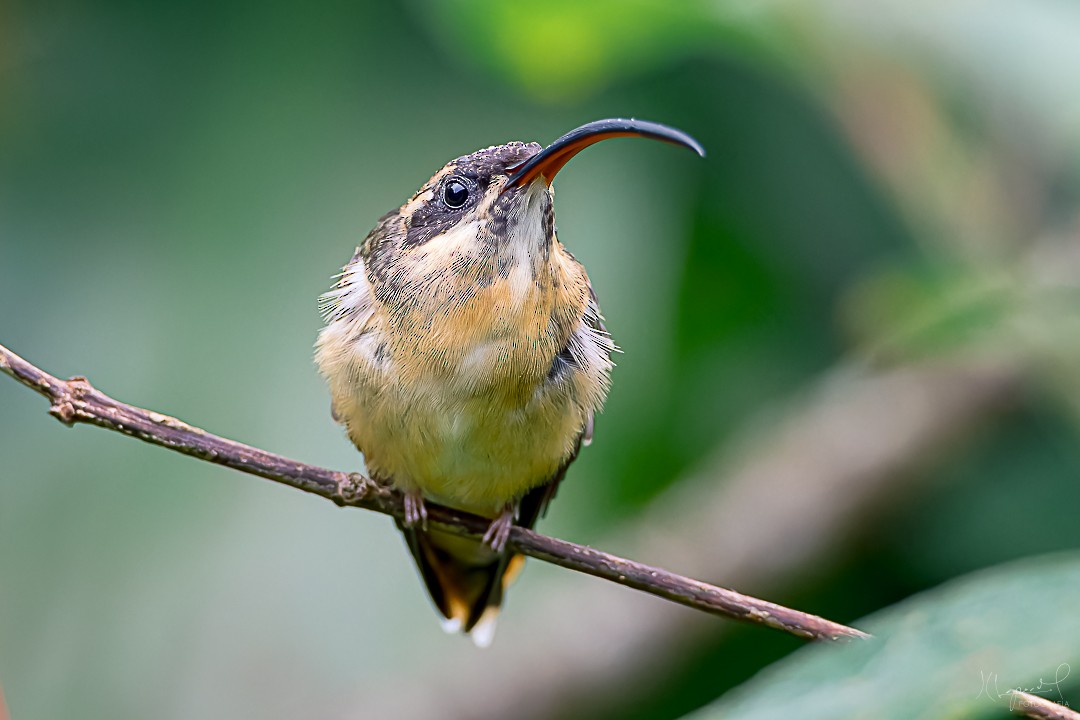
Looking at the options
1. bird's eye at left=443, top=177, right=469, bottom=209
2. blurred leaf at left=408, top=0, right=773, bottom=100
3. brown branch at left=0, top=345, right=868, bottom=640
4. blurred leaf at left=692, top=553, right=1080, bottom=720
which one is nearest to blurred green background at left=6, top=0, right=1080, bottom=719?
blurred leaf at left=408, top=0, right=773, bottom=100

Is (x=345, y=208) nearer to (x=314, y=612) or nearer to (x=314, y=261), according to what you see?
(x=314, y=261)

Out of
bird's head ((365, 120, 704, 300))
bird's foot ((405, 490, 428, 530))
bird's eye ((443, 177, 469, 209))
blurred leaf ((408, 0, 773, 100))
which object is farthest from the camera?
blurred leaf ((408, 0, 773, 100))

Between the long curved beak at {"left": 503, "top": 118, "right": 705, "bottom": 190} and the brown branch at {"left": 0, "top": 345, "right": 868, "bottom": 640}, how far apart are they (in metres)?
0.79

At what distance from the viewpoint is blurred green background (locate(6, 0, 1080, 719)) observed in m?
3.56

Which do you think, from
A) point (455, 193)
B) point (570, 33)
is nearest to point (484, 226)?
point (455, 193)

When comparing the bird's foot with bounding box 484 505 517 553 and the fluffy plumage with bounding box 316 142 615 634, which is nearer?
the fluffy plumage with bounding box 316 142 615 634

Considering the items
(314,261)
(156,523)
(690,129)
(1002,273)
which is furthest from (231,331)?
(1002,273)

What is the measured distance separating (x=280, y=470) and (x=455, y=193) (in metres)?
0.89

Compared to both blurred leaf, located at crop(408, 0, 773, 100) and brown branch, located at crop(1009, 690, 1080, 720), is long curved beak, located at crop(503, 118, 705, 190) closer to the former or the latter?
blurred leaf, located at crop(408, 0, 773, 100)

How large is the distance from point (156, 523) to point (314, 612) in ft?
1.84

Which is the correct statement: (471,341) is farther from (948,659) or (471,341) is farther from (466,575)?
(948,659)

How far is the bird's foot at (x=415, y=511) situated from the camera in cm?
295

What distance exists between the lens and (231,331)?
3988 mm

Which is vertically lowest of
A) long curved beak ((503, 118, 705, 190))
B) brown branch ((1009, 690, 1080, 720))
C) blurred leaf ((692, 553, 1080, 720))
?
blurred leaf ((692, 553, 1080, 720))
